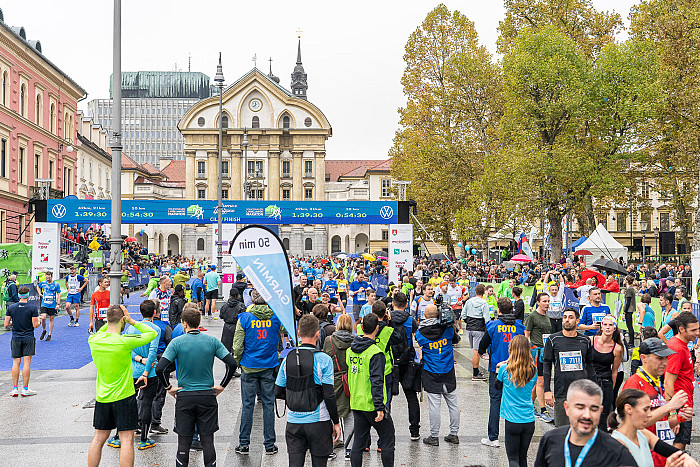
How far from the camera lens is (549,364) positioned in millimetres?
7270

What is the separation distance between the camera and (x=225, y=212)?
27.1 meters

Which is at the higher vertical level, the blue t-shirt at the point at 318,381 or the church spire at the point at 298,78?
the church spire at the point at 298,78

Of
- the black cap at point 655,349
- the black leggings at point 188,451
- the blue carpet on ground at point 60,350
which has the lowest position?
the blue carpet on ground at point 60,350

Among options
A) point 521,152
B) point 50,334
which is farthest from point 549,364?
point 521,152

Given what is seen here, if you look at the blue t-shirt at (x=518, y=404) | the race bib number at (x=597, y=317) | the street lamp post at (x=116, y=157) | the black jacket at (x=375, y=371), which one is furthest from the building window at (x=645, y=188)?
the black jacket at (x=375, y=371)

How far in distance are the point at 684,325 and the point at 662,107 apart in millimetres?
26261

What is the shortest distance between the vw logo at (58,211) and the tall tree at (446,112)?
20.1 m

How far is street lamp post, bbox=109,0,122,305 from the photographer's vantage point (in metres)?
11.0

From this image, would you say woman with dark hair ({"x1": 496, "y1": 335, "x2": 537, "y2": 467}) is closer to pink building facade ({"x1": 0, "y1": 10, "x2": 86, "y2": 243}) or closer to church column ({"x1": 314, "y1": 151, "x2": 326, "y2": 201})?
pink building facade ({"x1": 0, "y1": 10, "x2": 86, "y2": 243})

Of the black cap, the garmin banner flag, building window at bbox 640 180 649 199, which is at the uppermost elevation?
building window at bbox 640 180 649 199

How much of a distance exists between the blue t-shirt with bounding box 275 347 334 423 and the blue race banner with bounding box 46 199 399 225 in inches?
744

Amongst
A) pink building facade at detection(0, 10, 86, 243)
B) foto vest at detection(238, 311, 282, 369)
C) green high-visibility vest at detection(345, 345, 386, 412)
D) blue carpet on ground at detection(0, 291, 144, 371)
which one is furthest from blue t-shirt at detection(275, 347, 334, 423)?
pink building facade at detection(0, 10, 86, 243)

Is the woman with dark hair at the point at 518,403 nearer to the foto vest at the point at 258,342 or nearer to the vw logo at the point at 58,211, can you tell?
the foto vest at the point at 258,342

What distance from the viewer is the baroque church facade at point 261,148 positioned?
86375 mm
